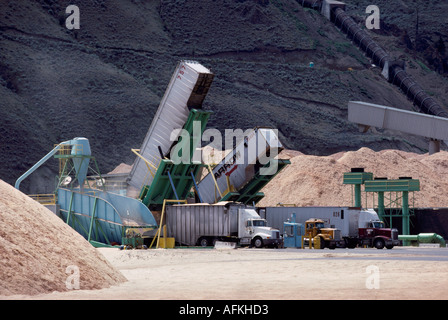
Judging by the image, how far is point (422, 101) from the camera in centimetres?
9812

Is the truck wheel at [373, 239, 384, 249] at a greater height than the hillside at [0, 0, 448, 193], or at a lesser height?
lesser

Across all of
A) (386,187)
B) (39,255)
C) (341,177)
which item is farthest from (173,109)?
(341,177)

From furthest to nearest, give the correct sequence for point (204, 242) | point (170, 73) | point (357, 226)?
point (170, 73)
point (357, 226)
point (204, 242)

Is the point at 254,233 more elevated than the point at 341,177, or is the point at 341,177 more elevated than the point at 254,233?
the point at 341,177

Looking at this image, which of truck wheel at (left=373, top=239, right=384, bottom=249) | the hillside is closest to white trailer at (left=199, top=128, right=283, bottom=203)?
truck wheel at (left=373, top=239, right=384, bottom=249)

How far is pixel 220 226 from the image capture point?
39594 millimetres

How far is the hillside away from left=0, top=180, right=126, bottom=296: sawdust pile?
168 feet

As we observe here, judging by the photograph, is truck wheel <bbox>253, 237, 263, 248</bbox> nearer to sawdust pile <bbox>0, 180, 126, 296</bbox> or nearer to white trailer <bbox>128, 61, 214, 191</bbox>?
white trailer <bbox>128, 61, 214, 191</bbox>

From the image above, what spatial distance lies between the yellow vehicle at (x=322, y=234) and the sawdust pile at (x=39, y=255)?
20015 mm

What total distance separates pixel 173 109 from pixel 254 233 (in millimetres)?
7985

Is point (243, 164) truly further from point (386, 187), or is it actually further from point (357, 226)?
point (386, 187)

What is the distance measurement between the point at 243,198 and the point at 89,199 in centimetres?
918

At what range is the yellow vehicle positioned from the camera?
38094 millimetres

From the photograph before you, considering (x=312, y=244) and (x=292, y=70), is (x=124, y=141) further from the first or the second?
(x=312, y=244)
